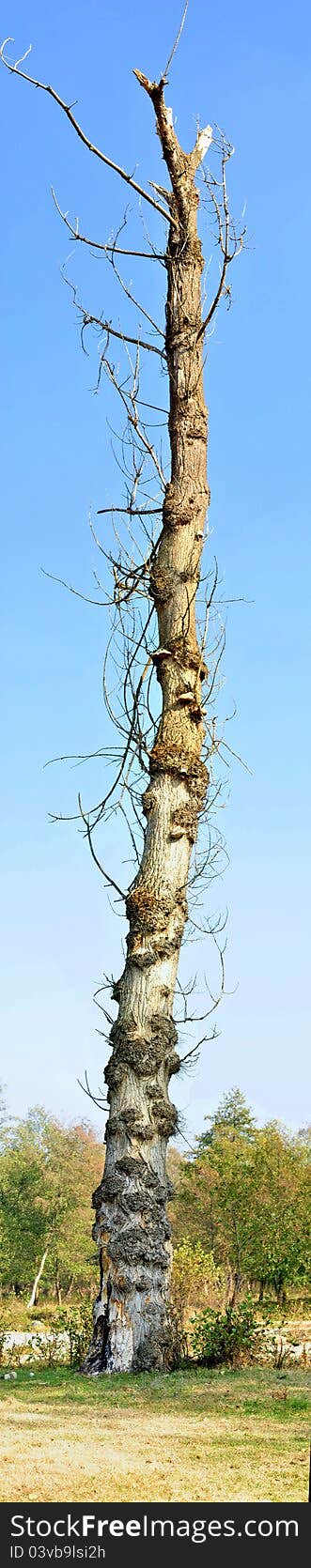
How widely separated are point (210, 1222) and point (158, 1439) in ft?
42.0

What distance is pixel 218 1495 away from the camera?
3.32 metres

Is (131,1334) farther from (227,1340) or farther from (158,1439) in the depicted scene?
(158,1439)

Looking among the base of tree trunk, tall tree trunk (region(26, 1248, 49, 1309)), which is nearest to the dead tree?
the base of tree trunk

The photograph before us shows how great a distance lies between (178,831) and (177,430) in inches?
121

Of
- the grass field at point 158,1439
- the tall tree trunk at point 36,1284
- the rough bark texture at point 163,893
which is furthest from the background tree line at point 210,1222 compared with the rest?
the grass field at point 158,1439

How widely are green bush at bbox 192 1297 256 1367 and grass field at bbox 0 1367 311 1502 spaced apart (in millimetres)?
630

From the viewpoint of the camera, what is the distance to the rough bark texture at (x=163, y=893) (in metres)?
6.50

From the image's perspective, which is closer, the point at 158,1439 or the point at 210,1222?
the point at 158,1439

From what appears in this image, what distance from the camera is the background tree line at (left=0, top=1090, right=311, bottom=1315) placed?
13.7m

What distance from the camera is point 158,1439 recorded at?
13.6 ft

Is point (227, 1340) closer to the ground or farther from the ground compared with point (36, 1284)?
closer to the ground

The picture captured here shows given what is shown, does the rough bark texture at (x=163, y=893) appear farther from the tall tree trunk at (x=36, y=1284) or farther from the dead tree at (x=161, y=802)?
the tall tree trunk at (x=36, y=1284)

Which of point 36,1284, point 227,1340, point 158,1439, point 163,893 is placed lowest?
point 158,1439

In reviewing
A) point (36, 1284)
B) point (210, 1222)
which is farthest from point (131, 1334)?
point (36, 1284)
